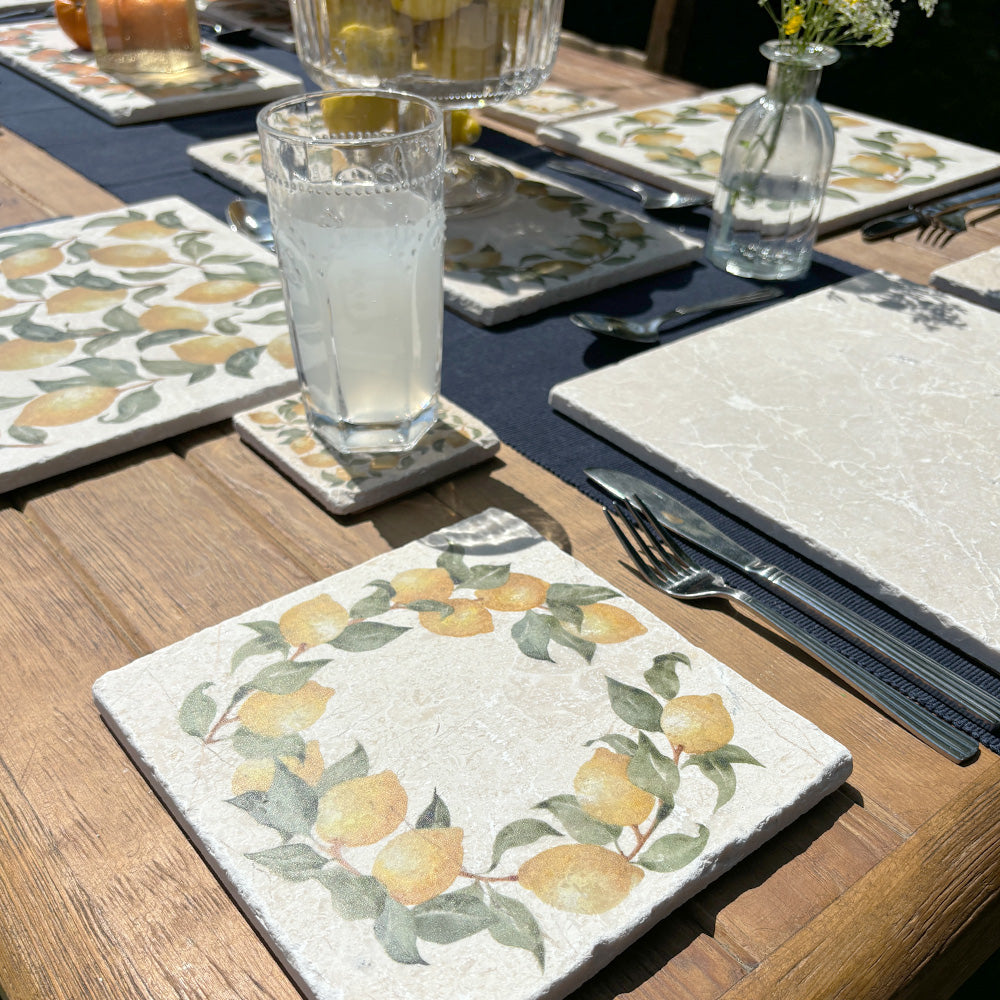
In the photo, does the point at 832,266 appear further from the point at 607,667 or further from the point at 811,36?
the point at 607,667

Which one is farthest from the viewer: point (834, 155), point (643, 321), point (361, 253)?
point (834, 155)

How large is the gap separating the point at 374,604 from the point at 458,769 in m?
0.12

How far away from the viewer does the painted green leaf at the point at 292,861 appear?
1.27ft

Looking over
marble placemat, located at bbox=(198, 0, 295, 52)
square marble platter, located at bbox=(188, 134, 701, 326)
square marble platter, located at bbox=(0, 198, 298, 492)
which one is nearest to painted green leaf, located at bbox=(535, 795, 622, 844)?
square marble platter, located at bbox=(0, 198, 298, 492)

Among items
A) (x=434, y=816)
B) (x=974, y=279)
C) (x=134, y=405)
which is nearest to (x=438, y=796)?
(x=434, y=816)

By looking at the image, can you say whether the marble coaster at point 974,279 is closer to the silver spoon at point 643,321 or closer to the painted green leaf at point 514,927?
the silver spoon at point 643,321

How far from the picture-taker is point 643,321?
84 cm

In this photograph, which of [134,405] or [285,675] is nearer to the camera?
[285,675]

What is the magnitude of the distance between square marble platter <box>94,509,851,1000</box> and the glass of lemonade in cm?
14

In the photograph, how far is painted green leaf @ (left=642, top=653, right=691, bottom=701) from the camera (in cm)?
47

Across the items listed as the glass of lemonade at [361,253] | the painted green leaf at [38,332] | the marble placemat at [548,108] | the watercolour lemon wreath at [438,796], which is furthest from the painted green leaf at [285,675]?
the marble placemat at [548,108]

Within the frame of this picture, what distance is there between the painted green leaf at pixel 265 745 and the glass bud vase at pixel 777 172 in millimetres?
663

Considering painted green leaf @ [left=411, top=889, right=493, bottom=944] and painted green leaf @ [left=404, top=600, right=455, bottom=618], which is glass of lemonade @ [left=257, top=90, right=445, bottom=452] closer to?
painted green leaf @ [left=404, top=600, right=455, bottom=618]

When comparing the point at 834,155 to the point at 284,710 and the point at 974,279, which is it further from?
the point at 284,710
